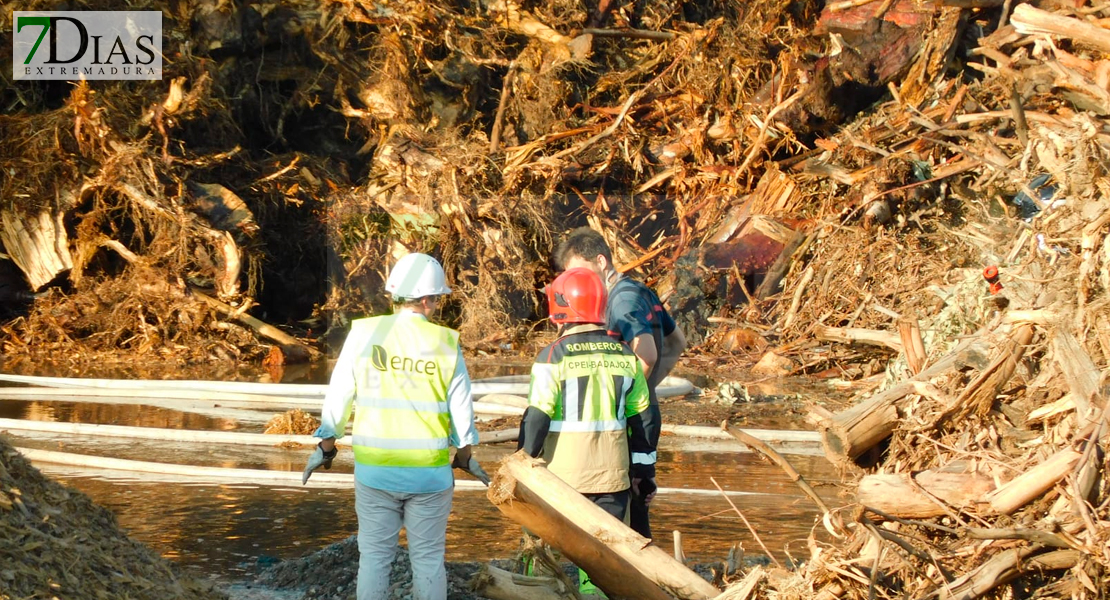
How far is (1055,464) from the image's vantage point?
3.81 metres

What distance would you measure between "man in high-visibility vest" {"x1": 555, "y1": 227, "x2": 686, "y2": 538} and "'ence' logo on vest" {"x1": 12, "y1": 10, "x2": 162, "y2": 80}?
29.6ft

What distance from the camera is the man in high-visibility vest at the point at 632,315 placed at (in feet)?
15.2

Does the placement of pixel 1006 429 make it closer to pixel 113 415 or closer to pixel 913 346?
pixel 913 346

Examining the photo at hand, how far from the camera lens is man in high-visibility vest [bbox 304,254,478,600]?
13.3 feet

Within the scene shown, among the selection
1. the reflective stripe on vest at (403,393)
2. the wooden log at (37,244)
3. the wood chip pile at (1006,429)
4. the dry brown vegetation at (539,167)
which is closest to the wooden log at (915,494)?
the wood chip pile at (1006,429)

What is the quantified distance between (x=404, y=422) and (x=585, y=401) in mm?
732

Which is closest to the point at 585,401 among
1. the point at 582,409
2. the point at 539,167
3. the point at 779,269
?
the point at 582,409

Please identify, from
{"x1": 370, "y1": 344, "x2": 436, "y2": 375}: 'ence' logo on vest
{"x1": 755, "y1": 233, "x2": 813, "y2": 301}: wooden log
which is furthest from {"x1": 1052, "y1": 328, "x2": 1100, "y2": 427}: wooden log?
{"x1": 755, "y1": 233, "x2": 813, "y2": 301}: wooden log

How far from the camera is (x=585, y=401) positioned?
4277mm

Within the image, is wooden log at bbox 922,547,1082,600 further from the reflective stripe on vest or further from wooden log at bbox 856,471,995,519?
the reflective stripe on vest

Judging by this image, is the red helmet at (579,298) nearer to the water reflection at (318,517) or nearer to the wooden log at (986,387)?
the water reflection at (318,517)

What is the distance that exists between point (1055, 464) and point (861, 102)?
27.9ft

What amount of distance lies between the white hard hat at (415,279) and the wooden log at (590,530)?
28.6 inches

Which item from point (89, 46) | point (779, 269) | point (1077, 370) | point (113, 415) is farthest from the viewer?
point (89, 46)
